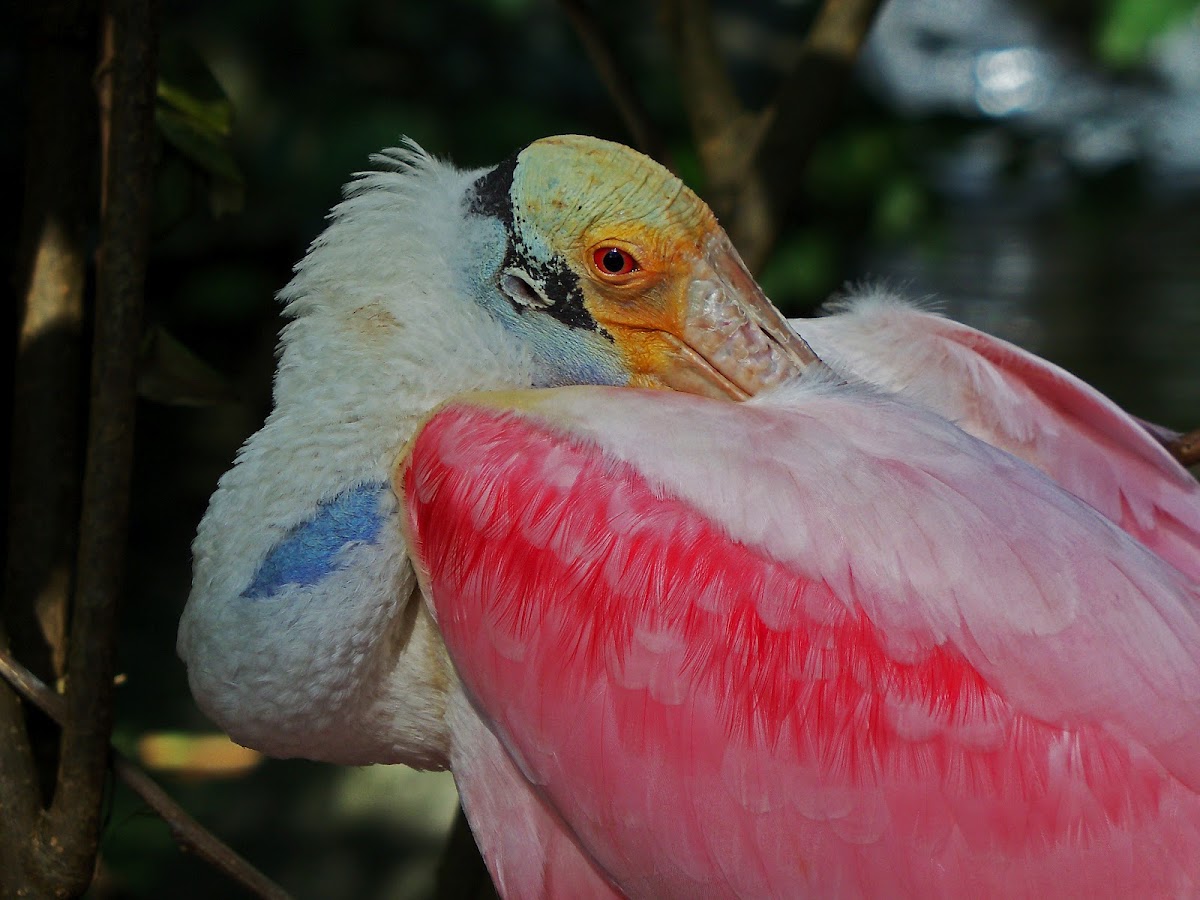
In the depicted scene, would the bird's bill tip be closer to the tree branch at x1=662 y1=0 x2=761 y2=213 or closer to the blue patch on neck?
the blue patch on neck

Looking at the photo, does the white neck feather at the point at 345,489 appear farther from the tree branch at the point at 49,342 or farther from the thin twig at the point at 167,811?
the tree branch at the point at 49,342

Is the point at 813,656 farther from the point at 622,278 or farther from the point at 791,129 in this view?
the point at 791,129

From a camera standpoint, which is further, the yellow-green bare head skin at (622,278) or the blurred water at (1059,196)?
the blurred water at (1059,196)

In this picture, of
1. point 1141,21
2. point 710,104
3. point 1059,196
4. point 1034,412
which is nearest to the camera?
point 1034,412

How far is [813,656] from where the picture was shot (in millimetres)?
1726

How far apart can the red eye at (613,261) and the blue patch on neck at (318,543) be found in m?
0.43

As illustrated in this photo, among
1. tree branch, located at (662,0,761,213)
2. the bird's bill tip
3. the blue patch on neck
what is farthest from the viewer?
tree branch, located at (662,0,761,213)

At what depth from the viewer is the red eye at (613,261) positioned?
1892 millimetres

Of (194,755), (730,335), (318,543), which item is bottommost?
(194,755)

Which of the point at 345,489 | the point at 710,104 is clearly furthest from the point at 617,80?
the point at 345,489

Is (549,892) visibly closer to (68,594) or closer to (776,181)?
(68,594)

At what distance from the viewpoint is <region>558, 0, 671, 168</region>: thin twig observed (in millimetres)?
2627

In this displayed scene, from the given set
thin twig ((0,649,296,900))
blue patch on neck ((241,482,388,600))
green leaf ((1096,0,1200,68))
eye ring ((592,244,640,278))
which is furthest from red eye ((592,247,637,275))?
green leaf ((1096,0,1200,68))

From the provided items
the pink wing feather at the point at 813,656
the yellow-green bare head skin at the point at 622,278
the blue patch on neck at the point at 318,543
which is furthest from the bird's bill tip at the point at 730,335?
the blue patch on neck at the point at 318,543
